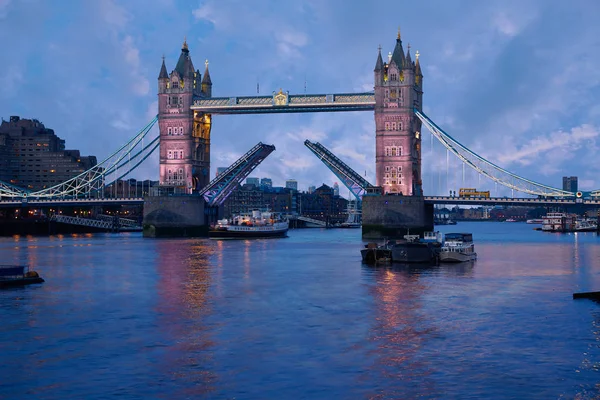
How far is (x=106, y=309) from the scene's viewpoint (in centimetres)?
3641

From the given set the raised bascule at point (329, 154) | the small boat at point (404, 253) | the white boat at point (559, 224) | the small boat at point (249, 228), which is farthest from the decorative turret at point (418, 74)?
the white boat at point (559, 224)

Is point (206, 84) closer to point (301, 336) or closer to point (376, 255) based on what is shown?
point (376, 255)

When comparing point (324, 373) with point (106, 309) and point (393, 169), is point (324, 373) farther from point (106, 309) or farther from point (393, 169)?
point (393, 169)

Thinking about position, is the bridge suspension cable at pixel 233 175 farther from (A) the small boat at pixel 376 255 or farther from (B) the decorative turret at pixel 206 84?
(A) the small boat at pixel 376 255

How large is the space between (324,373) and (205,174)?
90.9m

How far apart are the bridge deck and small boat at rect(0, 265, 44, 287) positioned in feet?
190

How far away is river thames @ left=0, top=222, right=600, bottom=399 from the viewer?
22.8 meters

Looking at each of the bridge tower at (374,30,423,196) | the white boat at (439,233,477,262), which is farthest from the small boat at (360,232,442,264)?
the bridge tower at (374,30,423,196)

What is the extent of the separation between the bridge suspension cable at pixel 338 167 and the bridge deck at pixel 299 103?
480 centimetres

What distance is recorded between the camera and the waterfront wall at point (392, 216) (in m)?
96.9

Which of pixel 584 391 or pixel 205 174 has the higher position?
pixel 205 174

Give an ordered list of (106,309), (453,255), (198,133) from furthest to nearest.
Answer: (198,133), (453,255), (106,309)

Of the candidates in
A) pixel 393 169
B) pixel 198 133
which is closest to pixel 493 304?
pixel 393 169

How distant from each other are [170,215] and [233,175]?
8.64 m
